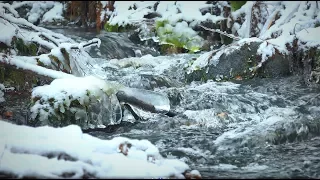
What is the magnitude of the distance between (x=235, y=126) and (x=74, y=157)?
2628 millimetres

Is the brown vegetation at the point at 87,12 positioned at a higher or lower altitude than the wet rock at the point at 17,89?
higher

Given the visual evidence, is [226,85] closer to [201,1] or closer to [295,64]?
[295,64]

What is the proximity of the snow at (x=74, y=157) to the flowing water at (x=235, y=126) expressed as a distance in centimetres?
67

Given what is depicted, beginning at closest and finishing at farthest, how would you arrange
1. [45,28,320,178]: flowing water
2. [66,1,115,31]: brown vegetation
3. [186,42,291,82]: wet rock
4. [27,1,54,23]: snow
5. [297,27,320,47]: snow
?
[45,28,320,178]: flowing water, [297,27,320,47]: snow, [186,42,291,82]: wet rock, [66,1,115,31]: brown vegetation, [27,1,54,23]: snow

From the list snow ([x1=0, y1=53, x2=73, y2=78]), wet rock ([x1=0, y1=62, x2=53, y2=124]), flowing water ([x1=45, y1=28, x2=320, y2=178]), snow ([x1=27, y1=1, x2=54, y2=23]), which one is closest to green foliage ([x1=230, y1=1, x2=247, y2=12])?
flowing water ([x1=45, y1=28, x2=320, y2=178])

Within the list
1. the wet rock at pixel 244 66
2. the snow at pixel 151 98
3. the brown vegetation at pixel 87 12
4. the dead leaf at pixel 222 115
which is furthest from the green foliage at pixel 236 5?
the snow at pixel 151 98

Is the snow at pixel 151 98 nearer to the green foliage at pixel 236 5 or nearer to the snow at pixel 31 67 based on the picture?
the snow at pixel 31 67

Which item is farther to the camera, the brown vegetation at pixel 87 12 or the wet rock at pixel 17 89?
the brown vegetation at pixel 87 12

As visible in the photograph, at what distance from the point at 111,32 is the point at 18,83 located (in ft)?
21.2

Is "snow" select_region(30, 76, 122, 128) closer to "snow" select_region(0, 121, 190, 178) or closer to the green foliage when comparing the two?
"snow" select_region(0, 121, 190, 178)

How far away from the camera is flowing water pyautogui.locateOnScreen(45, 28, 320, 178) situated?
3.56m

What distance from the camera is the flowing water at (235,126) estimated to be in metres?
3.56

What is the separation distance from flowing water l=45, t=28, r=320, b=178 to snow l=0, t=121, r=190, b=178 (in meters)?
0.67

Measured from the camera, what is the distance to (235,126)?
4742 mm
